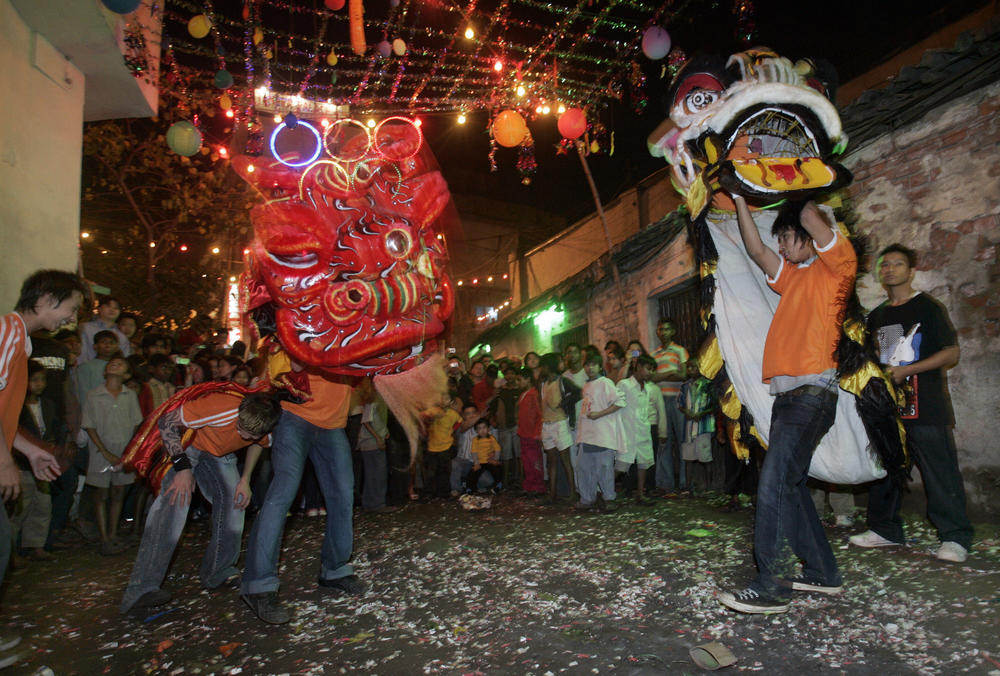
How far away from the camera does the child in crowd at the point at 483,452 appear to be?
7777mm

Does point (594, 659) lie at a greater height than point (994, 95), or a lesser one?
lesser

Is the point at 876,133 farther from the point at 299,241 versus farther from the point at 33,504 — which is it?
the point at 33,504

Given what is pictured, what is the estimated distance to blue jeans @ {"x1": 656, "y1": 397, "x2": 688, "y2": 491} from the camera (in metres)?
6.95

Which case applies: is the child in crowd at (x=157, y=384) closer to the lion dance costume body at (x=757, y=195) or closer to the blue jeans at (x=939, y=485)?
the lion dance costume body at (x=757, y=195)

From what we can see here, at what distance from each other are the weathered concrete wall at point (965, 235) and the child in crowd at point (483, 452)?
4655 millimetres

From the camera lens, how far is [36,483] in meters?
4.72

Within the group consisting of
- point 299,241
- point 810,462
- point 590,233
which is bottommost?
point 810,462

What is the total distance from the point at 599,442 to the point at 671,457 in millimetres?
1392

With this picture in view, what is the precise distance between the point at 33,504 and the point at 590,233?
13030 millimetres

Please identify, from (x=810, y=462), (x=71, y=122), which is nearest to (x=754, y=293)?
(x=810, y=462)

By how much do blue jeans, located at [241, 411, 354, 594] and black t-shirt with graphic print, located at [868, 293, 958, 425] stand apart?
3.56 m

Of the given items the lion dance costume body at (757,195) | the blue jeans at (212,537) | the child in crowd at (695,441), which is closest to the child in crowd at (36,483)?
the blue jeans at (212,537)

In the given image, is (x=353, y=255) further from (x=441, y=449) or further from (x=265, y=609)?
(x=441, y=449)

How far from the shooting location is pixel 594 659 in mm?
2525
